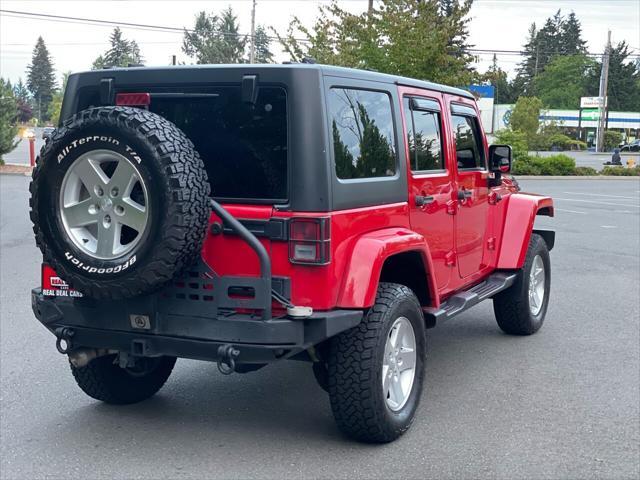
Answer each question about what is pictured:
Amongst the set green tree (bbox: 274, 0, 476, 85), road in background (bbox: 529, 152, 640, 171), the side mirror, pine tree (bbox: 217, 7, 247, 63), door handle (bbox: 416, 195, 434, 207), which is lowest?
road in background (bbox: 529, 152, 640, 171)

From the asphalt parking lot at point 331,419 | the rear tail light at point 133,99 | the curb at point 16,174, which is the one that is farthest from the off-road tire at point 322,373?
the curb at point 16,174

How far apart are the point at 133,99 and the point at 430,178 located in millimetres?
2031

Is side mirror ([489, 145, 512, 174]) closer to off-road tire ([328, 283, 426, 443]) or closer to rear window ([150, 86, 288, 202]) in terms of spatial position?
off-road tire ([328, 283, 426, 443])

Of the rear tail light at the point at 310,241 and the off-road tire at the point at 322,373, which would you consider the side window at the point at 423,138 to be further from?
the off-road tire at the point at 322,373

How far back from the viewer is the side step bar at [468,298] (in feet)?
17.1

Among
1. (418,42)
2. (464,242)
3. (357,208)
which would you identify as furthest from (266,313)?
(418,42)

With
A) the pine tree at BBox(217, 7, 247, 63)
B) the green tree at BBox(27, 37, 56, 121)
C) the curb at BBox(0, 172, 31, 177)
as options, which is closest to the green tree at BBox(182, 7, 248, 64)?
the pine tree at BBox(217, 7, 247, 63)

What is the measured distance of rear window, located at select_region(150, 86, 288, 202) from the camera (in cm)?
423

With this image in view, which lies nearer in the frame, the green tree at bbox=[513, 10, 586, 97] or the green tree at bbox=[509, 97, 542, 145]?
the green tree at bbox=[509, 97, 542, 145]

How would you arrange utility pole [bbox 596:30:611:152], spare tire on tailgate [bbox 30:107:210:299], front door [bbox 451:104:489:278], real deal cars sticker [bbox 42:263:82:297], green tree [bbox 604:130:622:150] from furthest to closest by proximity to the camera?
1. green tree [bbox 604:130:622:150]
2. utility pole [bbox 596:30:611:152]
3. front door [bbox 451:104:489:278]
4. real deal cars sticker [bbox 42:263:82:297]
5. spare tire on tailgate [bbox 30:107:210:299]

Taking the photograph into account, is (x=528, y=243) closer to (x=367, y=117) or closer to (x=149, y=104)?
(x=367, y=117)

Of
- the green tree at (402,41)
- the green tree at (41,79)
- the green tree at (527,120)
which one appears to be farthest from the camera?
the green tree at (41,79)

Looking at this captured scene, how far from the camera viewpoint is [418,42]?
23688 mm

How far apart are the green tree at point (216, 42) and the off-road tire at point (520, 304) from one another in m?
65.1
